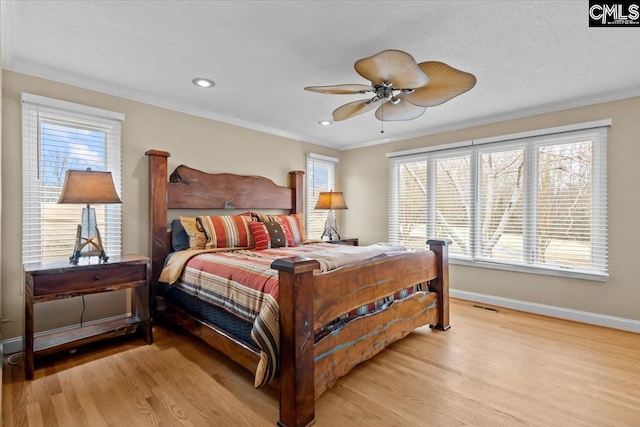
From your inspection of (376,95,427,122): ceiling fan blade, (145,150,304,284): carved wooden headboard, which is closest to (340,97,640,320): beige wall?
(376,95,427,122): ceiling fan blade

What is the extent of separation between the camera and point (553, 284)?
138 inches

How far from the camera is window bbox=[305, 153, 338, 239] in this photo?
5.04 m

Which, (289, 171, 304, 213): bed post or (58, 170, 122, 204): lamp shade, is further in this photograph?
(289, 171, 304, 213): bed post

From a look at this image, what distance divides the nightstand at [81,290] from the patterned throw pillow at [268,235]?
1088 mm

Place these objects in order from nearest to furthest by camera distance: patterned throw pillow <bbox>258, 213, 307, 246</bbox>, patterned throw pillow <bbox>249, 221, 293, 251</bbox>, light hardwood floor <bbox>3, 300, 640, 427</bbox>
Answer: light hardwood floor <bbox>3, 300, 640, 427</bbox> → patterned throw pillow <bbox>249, 221, 293, 251</bbox> → patterned throw pillow <bbox>258, 213, 307, 246</bbox>

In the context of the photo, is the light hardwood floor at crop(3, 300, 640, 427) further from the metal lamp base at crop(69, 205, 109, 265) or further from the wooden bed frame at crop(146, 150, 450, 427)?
the metal lamp base at crop(69, 205, 109, 265)

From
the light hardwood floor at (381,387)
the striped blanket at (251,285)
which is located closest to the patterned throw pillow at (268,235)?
the striped blanket at (251,285)

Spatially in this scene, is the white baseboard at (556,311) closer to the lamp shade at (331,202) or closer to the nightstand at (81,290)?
the lamp shade at (331,202)

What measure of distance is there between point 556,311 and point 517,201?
51.3 inches

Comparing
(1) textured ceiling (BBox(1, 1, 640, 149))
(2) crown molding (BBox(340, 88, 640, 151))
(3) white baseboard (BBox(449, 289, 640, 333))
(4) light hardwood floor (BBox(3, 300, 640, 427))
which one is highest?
(1) textured ceiling (BBox(1, 1, 640, 149))

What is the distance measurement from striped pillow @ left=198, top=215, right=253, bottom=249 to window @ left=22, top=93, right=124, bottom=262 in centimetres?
83

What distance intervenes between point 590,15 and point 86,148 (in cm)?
403

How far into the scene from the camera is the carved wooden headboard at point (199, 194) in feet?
10.4

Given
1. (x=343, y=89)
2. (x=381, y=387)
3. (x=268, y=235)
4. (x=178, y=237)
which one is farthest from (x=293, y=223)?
(x=381, y=387)
